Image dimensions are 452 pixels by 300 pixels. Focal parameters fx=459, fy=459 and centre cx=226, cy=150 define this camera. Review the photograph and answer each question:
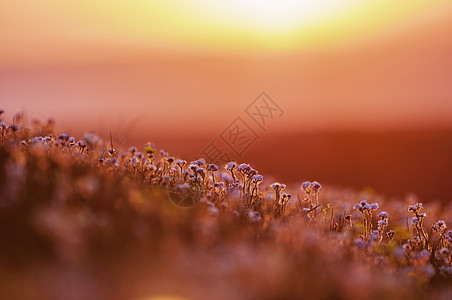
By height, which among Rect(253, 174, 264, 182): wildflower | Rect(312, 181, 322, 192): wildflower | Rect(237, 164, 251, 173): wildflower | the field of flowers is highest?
Rect(237, 164, 251, 173): wildflower

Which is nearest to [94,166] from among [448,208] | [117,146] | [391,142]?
[117,146]

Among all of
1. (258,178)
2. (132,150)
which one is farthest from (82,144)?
(258,178)

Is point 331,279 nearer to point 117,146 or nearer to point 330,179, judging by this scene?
point 117,146

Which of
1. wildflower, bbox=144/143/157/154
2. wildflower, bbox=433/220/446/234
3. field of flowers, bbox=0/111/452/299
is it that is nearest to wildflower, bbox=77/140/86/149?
field of flowers, bbox=0/111/452/299

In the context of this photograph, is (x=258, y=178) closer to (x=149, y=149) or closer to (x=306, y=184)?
(x=306, y=184)

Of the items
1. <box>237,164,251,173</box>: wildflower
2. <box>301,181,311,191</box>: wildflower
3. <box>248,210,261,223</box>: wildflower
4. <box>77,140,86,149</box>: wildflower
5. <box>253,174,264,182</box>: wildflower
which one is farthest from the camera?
<box>301,181,311,191</box>: wildflower

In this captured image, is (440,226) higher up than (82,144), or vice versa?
(82,144)

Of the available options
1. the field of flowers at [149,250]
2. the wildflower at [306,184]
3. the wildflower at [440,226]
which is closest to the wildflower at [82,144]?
the field of flowers at [149,250]

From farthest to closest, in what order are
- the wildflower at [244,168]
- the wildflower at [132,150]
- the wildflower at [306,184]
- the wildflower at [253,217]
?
the wildflower at [306,184] < the wildflower at [132,150] < the wildflower at [244,168] < the wildflower at [253,217]

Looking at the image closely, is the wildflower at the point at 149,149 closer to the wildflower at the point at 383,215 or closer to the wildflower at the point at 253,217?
the wildflower at the point at 253,217

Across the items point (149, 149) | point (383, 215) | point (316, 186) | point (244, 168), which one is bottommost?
point (383, 215)

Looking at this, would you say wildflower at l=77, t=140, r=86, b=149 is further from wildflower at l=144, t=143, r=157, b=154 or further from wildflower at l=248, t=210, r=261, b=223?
wildflower at l=248, t=210, r=261, b=223

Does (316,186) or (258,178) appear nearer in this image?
(258,178)
